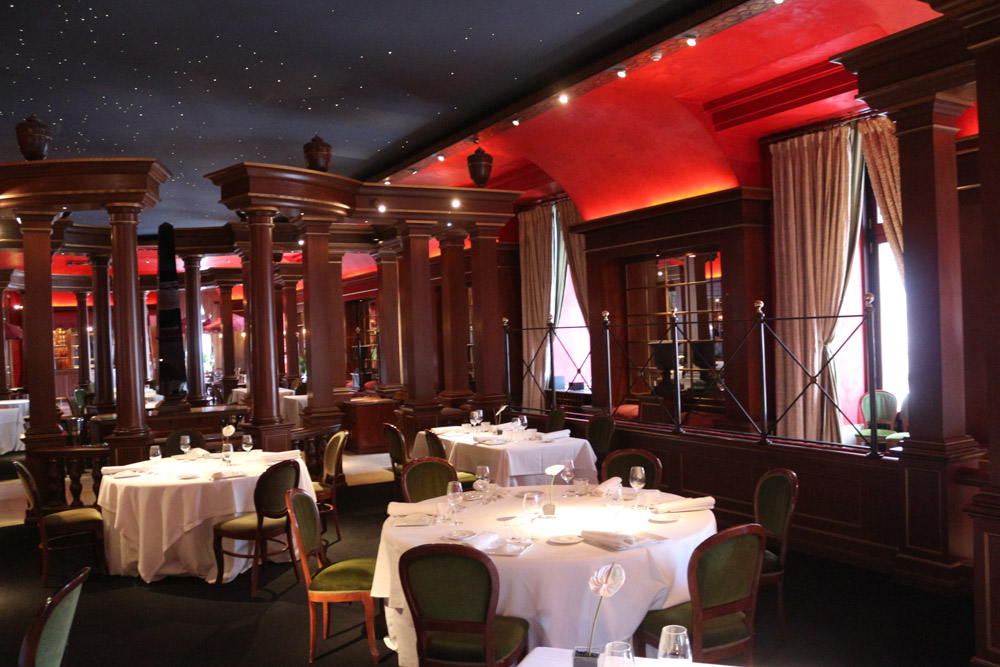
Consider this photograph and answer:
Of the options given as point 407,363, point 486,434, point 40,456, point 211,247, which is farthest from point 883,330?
point 211,247

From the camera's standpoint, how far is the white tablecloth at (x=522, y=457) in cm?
610

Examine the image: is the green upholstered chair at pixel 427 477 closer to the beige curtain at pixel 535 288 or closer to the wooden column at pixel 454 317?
the wooden column at pixel 454 317

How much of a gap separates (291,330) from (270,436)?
26.3 ft

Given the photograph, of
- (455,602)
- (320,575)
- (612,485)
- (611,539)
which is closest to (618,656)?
(455,602)

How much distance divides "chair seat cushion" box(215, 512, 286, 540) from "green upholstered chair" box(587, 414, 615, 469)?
297 cm

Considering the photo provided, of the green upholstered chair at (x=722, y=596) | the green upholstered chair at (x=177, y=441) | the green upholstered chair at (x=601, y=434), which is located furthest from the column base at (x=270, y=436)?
the green upholstered chair at (x=722, y=596)

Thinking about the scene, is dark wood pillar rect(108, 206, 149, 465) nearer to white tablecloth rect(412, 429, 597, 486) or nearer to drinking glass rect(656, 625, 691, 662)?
white tablecloth rect(412, 429, 597, 486)

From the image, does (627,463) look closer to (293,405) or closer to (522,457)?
(522,457)

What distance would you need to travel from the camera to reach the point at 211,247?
38.1ft

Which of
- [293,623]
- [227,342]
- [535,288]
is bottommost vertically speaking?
[293,623]

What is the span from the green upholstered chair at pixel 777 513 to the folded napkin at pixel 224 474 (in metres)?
3.56

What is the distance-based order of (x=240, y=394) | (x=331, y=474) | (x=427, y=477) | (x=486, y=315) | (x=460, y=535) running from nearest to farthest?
(x=460, y=535) → (x=427, y=477) → (x=331, y=474) → (x=486, y=315) → (x=240, y=394)

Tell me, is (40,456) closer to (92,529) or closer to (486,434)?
(92,529)

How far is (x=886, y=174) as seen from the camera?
6582mm
